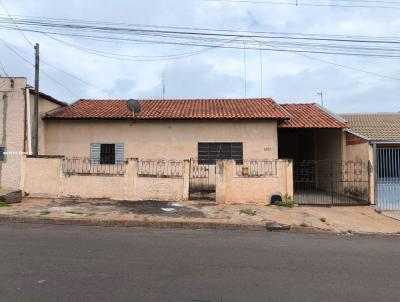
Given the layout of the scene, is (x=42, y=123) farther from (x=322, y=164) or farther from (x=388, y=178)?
(x=388, y=178)

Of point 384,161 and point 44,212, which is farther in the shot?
point 384,161

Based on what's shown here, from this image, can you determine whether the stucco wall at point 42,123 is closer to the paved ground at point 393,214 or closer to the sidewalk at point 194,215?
the sidewalk at point 194,215

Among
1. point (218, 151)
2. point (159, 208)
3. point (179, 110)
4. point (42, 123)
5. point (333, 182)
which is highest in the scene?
point (179, 110)

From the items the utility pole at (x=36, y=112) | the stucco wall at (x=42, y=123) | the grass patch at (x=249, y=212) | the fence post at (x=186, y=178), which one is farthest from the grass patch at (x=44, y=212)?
the grass patch at (x=249, y=212)

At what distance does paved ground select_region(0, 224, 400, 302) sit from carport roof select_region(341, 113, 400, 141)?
7078 mm

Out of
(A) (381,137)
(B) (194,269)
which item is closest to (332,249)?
(B) (194,269)

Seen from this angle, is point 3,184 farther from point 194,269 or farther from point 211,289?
point 211,289

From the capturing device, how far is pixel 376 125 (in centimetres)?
1817

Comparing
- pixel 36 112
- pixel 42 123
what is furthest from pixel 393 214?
pixel 42 123

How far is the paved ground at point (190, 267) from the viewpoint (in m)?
5.21

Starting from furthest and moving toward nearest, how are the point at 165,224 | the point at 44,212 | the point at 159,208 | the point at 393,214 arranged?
the point at 393,214, the point at 159,208, the point at 44,212, the point at 165,224

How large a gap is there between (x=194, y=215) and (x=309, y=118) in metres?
8.84

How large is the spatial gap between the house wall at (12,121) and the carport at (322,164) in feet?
33.9

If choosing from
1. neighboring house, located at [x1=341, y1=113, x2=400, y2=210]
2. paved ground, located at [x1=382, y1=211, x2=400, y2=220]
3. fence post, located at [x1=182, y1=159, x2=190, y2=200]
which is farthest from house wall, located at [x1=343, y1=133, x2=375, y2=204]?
fence post, located at [x1=182, y1=159, x2=190, y2=200]
